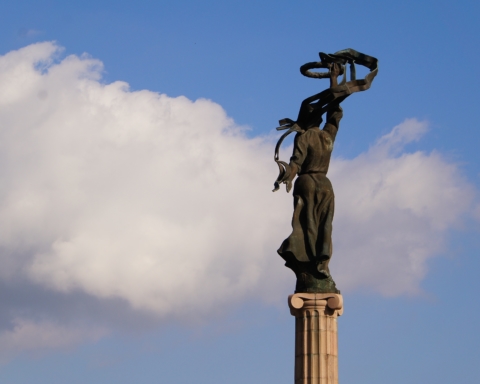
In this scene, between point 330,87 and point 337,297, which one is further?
point 330,87

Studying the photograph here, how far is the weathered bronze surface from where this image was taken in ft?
81.0

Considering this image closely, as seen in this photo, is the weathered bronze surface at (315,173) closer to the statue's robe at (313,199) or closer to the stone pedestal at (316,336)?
the statue's robe at (313,199)

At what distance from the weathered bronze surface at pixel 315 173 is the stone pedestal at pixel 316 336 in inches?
13.0

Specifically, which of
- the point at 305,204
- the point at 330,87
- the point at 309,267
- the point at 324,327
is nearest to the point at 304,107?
the point at 330,87

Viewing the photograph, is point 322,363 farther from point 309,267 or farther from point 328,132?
point 328,132

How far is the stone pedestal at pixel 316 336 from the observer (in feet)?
77.7

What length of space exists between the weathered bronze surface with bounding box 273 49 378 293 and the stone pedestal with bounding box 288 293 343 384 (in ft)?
1.08

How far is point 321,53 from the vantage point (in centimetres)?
2645

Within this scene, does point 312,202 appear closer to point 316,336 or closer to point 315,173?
point 315,173

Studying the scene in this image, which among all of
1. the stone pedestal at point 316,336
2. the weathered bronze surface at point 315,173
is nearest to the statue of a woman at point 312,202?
the weathered bronze surface at point 315,173

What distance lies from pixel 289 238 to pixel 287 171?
1.85 meters

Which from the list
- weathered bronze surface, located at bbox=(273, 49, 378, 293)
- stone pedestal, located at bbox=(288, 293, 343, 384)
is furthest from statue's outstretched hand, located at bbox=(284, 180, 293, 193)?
stone pedestal, located at bbox=(288, 293, 343, 384)

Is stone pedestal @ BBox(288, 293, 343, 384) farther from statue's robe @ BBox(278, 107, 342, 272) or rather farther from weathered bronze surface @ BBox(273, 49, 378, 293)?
statue's robe @ BBox(278, 107, 342, 272)

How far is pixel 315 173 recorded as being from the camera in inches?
1009
